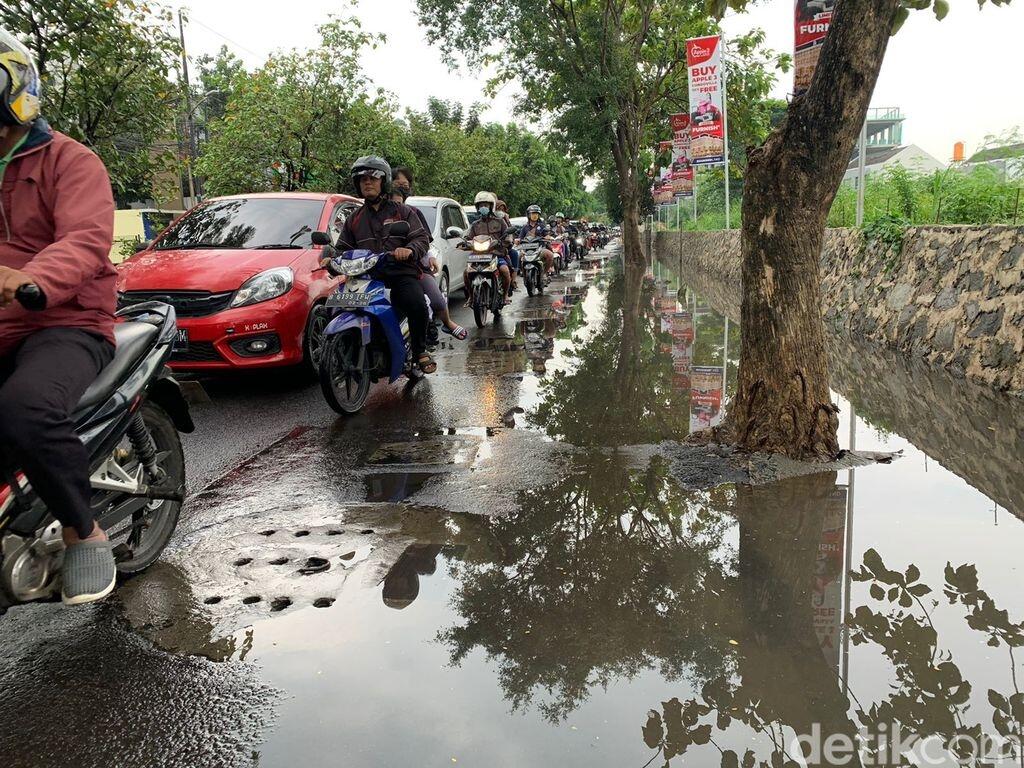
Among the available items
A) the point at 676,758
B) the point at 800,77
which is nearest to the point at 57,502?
the point at 676,758

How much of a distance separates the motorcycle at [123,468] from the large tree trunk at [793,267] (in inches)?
133

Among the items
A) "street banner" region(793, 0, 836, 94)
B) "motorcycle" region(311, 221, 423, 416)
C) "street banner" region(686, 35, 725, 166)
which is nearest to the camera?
"street banner" region(793, 0, 836, 94)

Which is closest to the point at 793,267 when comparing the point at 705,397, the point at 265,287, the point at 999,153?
the point at 705,397

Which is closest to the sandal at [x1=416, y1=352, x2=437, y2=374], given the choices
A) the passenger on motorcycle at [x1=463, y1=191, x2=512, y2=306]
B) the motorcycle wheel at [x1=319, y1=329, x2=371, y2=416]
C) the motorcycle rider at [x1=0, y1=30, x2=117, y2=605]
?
the motorcycle wheel at [x1=319, y1=329, x2=371, y2=416]

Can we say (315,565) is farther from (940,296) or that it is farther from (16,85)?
(940,296)

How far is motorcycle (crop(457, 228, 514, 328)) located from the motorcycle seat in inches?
362

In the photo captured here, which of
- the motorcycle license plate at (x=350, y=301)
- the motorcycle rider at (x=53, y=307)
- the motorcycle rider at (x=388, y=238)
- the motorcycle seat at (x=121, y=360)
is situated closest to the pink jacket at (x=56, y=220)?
the motorcycle rider at (x=53, y=307)

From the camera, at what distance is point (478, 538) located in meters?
3.99

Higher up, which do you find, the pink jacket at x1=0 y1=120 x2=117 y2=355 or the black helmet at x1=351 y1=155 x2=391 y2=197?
the black helmet at x1=351 y1=155 x2=391 y2=197

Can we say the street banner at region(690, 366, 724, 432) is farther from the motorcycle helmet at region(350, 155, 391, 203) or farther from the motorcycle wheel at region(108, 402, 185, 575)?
the motorcycle wheel at region(108, 402, 185, 575)

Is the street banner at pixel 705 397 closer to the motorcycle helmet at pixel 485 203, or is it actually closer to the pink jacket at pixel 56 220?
the pink jacket at pixel 56 220

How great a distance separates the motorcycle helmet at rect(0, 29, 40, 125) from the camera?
2.69 meters

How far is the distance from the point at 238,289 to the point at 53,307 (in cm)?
423

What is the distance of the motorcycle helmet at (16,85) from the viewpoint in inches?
106
